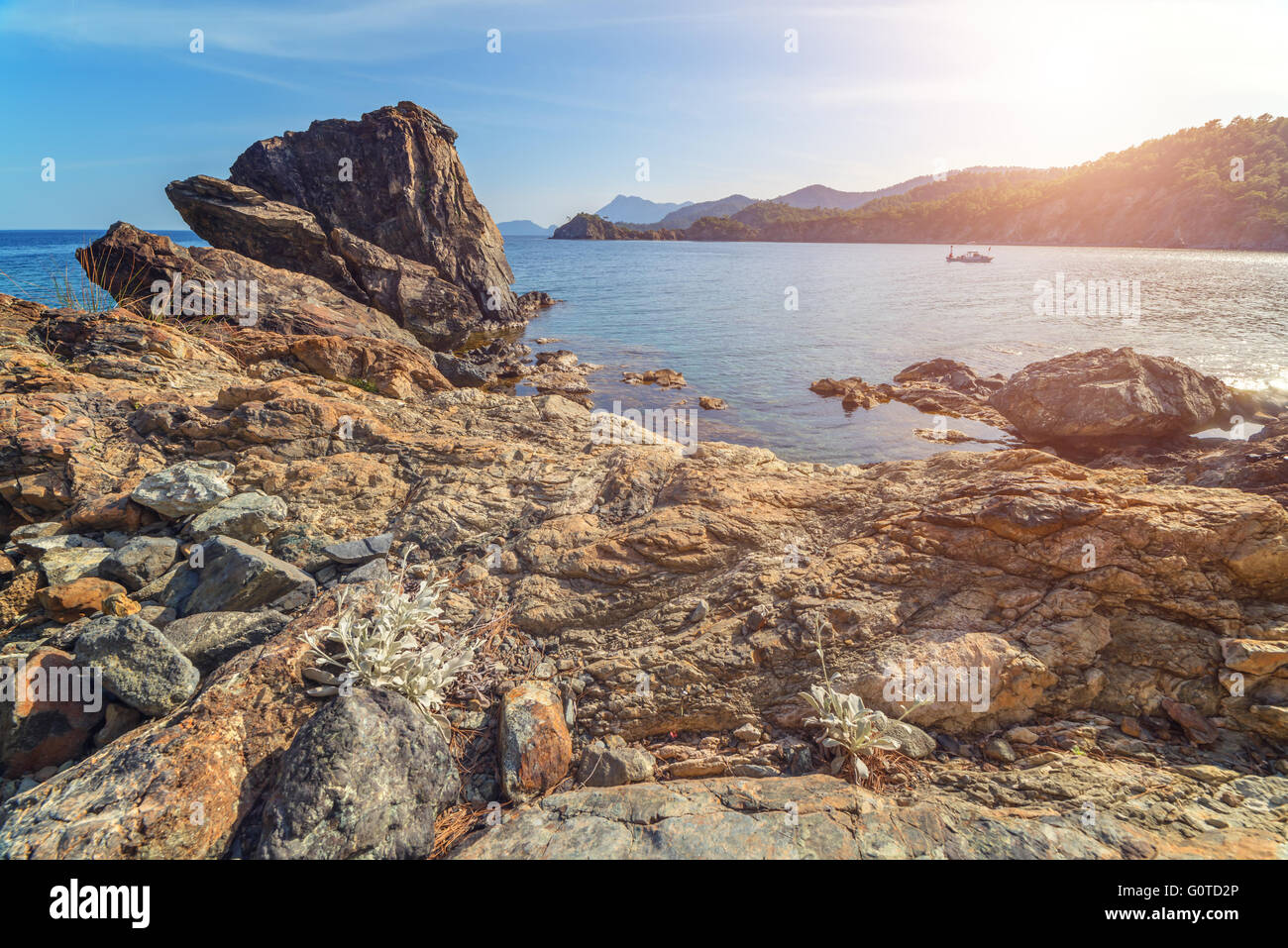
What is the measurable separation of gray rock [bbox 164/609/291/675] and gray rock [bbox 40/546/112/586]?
4.52ft

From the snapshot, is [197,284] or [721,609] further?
[197,284]

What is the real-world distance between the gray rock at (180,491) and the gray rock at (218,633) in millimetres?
1520

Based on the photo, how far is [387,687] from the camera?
317 cm

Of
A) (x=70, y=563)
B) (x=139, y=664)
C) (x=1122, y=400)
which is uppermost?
(x=1122, y=400)

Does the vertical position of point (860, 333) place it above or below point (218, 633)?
above

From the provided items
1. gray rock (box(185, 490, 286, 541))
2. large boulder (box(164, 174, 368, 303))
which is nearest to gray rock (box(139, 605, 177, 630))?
gray rock (box(185, 490, 286, 541))

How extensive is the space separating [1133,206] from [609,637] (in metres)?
129

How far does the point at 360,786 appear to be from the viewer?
2.65m

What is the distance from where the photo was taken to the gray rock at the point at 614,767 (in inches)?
123

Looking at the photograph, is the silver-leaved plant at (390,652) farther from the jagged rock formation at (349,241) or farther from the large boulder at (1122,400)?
the jagged rock formation at (349,241)

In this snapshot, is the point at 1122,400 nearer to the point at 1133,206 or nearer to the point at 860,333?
the point at 860,333

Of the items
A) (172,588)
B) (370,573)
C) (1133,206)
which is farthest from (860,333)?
(1133,206)

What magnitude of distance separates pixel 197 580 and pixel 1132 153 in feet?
538
